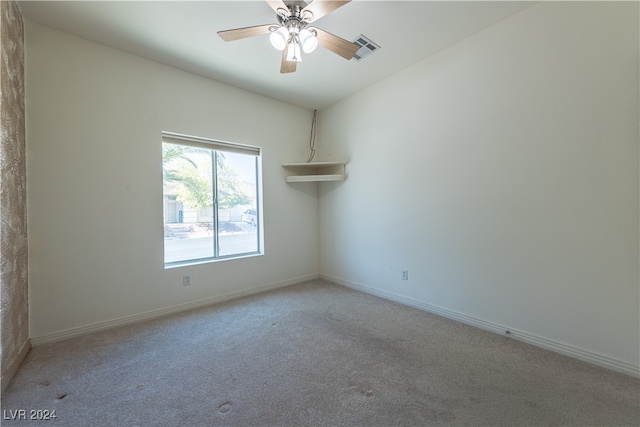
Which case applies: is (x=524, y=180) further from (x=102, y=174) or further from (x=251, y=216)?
(x=102, y=174)

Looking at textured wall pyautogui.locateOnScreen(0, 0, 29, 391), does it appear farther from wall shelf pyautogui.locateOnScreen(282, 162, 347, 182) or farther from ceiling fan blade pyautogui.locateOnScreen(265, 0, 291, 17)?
wall shelf pyautogui.locateOnScreen(282, 162, 347, 182)

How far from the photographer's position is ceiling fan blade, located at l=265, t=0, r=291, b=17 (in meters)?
1.79

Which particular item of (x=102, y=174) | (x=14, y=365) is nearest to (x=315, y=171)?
(x=102, y=174)

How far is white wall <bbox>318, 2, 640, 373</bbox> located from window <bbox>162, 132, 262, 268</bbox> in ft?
5.85

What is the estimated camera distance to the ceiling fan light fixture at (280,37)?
6.52ft

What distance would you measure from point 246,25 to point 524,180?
9.16 feet

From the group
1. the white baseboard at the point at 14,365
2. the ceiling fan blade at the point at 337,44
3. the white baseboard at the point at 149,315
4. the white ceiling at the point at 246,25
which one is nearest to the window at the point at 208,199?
the white baseboard at the point at 149,315

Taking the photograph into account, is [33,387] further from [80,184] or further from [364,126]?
[364,126]

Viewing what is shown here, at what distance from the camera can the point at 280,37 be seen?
2.00 m

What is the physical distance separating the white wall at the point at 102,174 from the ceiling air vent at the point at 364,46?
174cm

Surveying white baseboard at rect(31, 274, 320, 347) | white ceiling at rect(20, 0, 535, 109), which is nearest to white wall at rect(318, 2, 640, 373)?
white ceiling at rect(20, 0, 535, 109)

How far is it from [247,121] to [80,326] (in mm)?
2880

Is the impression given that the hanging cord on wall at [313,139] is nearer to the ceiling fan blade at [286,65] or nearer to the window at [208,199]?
the window at [208,199]

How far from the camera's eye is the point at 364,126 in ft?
11.9
